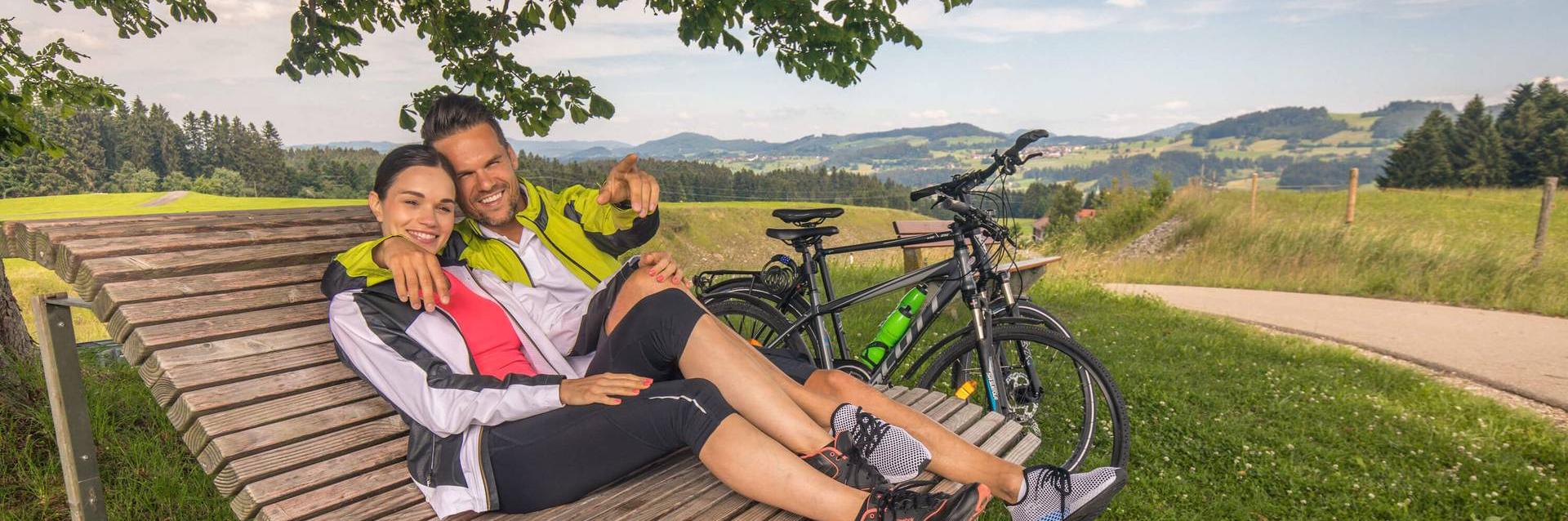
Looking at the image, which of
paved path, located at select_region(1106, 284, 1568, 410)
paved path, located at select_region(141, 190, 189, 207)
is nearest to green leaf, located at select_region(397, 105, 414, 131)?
paved path, located at select_region(1106, 284, 1568, 410)

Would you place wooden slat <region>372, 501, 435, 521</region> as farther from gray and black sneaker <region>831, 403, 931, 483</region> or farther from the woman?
gray and black sneaker <region>831, 403, 931, 483</region>

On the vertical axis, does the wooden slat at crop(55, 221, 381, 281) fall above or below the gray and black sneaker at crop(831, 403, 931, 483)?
above

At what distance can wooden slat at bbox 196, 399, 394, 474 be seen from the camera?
6.45 ft

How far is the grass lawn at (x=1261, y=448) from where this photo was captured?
3.28 meters

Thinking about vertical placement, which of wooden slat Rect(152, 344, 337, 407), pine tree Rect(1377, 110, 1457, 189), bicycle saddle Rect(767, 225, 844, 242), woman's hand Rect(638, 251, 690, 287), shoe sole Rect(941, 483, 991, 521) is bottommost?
pine tree Rect(1377, 110, 1457, 189)

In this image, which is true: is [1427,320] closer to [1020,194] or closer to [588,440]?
[1020,194]

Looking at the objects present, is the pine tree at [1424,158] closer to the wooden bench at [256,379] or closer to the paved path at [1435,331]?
the paved path at [1435,331]

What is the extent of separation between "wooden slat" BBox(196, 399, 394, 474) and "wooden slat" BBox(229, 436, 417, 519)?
0.09 metres

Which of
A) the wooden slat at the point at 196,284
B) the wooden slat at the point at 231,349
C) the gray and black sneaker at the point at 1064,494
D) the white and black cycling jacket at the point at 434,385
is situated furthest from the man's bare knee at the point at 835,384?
the wooden slat at the point at 196,284

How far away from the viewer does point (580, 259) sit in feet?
8.86

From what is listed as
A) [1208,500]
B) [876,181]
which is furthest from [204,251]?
[876,181]

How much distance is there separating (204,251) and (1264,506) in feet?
13.2

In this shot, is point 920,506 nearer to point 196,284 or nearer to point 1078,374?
point 1078,374

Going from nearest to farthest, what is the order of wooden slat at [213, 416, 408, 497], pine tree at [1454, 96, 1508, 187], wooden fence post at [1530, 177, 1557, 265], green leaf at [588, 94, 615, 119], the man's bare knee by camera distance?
1. wooden slat at [213, 416, 408, 497]
2. the man's bare knee
3. green leaf at [588, 94, 615, 119]
4. wooden fence post at [1530, 177, 1557, 265]
5. pine tree at [1454, 96, 1508, 187]
